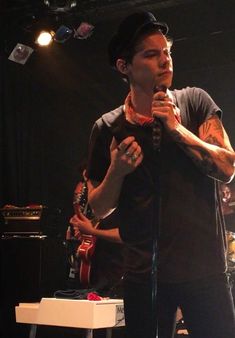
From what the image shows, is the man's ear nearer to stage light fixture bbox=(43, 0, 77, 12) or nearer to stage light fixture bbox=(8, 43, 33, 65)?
stage light fixture bbox=(43, 0, 77, 12)

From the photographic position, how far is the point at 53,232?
4.89 meters

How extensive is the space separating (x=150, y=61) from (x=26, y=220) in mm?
3483

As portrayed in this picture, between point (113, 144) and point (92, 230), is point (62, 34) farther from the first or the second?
point (113, 144)

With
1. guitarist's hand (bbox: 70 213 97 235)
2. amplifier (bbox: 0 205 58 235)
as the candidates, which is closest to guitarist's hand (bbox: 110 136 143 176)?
guitarist's hand (bbox: 70 213 97 235)

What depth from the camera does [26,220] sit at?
4.75 metres

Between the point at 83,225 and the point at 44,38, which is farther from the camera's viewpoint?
the point at 44,38

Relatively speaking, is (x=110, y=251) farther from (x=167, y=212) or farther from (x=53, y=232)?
(x=167, y=212)

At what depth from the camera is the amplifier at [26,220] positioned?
471cm

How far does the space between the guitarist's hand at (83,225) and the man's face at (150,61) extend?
271 cm

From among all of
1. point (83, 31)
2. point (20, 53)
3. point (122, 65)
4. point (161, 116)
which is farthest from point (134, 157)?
point (20, 53)

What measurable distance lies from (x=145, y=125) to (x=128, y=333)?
568mm

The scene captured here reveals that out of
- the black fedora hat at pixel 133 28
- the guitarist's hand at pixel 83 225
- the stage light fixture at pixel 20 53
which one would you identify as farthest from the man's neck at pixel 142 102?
the stage light fixture at pixel 20 53

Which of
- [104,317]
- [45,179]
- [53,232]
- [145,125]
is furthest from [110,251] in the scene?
[145,125]

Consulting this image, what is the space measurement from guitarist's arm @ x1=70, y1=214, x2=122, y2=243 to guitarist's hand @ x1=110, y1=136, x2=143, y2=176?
2536mm
